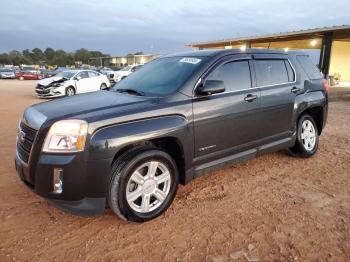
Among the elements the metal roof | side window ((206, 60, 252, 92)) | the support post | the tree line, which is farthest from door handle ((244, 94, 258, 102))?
the tree line

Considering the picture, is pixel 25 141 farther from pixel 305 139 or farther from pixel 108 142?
pixel 305 139

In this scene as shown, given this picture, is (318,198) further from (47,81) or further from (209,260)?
(47,81)

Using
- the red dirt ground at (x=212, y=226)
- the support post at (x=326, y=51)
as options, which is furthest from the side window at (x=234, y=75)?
the support post at (x=326, y=51)

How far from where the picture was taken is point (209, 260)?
269cm

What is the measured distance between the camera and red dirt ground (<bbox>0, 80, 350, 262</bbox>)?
110 inches

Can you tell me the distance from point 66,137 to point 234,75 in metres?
2.29

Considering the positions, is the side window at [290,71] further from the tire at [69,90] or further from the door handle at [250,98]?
the tire at [69,90]

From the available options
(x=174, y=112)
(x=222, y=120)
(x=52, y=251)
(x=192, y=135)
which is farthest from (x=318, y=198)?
(x=52, y=251)

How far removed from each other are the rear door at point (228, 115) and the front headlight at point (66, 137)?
130 centimetres

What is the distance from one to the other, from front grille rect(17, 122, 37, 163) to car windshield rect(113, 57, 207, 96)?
1.32m

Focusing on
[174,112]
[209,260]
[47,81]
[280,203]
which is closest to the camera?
[209,260]

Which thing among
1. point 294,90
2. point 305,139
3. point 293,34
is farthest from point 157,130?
point 293,34

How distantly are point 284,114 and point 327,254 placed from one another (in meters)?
2.42

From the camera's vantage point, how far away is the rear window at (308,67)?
5.27 m
